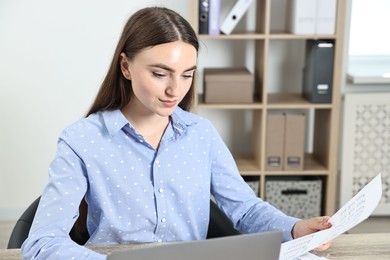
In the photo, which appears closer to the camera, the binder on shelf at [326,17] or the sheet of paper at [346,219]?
the sheet of paper at [346,219]

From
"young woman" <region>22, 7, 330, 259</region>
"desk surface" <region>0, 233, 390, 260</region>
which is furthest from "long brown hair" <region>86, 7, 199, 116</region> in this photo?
"desk surface" <region>0, 233, 390, 260</region>

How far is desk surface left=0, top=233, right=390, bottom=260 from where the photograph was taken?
1.49 metres

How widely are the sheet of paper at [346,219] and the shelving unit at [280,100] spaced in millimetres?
1873

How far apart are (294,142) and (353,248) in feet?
6.01

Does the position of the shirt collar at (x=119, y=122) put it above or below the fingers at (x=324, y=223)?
above

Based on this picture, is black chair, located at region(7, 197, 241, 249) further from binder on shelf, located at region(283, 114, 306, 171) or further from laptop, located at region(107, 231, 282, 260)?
binder on shelf, located at region(283, 114, 306, 171)

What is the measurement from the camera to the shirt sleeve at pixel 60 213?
1.38 m

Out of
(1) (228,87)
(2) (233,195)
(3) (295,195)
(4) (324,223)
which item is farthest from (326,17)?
(4) (324,223)

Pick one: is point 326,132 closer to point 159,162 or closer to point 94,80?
point 94,80

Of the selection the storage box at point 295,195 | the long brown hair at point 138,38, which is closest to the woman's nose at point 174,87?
the long brown hair at point 138,38

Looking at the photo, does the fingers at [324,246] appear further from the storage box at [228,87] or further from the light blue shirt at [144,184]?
the storage box at [228,87]

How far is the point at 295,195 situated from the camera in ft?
11.2

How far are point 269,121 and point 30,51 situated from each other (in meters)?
1.26

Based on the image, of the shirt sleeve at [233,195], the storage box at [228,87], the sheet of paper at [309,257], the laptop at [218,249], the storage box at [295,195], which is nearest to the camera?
the laptop at [218,249]
